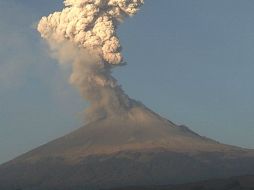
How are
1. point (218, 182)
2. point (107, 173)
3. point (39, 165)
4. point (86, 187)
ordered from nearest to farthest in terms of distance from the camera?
point (218, 182), point (86, 187), point (107, 173), point (39, 165)

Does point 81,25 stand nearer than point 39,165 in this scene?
Yes

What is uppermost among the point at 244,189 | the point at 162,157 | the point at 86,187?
the point at 162,157

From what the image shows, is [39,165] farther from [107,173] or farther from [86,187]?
[86,187]

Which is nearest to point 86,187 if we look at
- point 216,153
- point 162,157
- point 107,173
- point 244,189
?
point 107,173

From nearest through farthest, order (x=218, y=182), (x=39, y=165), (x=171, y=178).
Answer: (x=218, y=182), (x=171, y=178), (x=39, y=165)

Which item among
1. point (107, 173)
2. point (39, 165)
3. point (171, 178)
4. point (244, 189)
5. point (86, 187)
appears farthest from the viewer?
point (39, 165)

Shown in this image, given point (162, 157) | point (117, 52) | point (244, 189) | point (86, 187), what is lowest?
point (244, 189)

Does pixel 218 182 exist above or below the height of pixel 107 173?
below

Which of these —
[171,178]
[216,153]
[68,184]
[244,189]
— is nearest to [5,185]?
[68,184]

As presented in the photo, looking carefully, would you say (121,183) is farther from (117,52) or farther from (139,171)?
(117,52)
